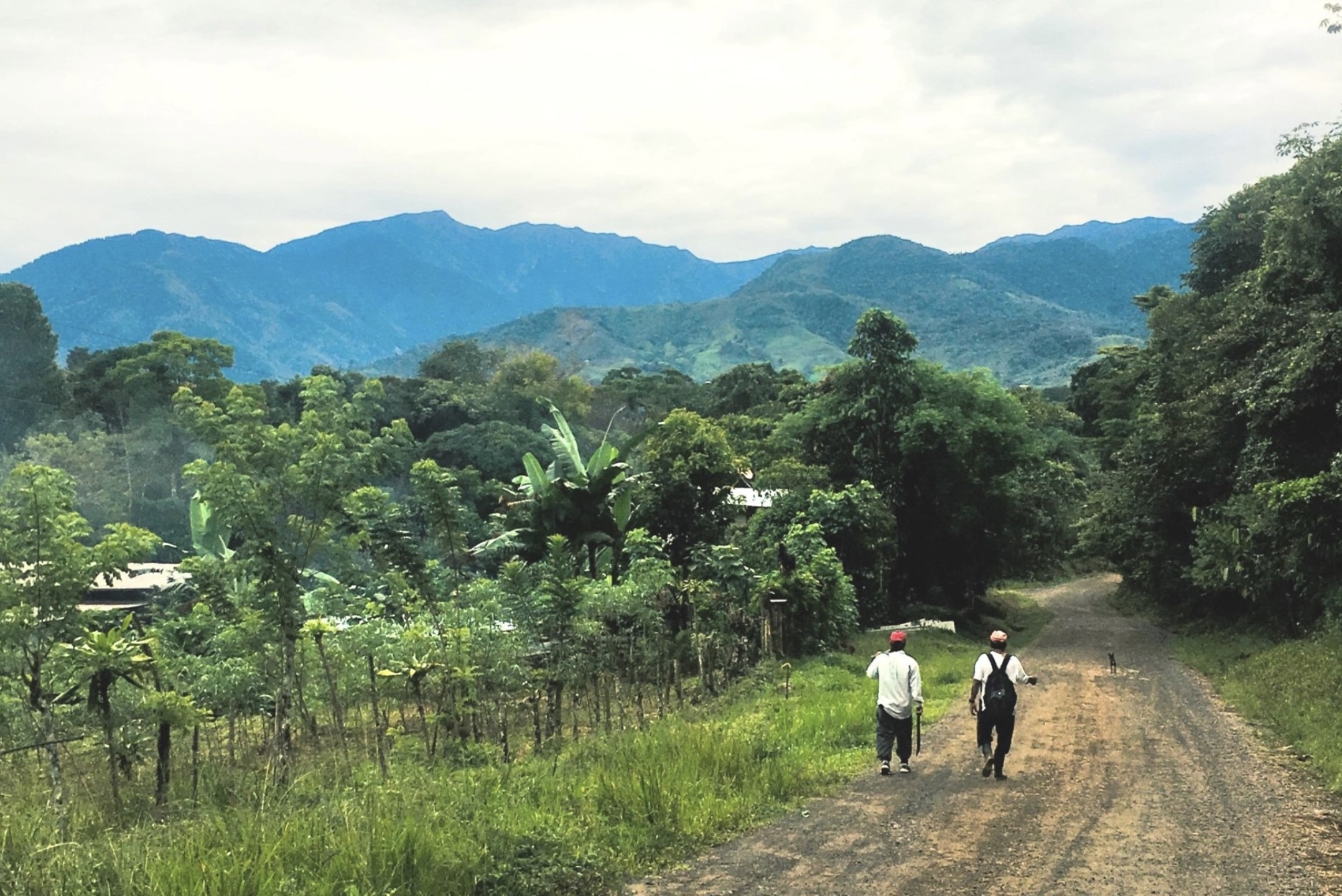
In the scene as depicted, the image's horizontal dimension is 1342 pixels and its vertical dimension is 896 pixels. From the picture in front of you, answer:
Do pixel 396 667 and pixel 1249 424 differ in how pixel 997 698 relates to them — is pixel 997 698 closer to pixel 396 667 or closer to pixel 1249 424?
pixel 396 667

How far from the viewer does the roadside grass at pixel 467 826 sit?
546 centimetres

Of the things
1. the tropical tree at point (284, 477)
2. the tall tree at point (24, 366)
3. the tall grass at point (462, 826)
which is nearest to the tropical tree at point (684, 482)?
the tall grass at point (462, 826)

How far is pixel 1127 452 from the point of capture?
27.2m

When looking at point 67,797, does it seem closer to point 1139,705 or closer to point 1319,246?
point 1139,705

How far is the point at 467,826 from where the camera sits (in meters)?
6.57

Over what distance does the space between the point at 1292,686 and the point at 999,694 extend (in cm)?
809

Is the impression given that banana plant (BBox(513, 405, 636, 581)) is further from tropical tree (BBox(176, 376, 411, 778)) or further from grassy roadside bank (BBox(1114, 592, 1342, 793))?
grassy roadside bank (BBox(1114, 592, 1342, 793))

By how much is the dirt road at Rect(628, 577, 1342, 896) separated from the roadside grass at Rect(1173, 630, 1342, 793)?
411mm

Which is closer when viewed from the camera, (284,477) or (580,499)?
(284,477)

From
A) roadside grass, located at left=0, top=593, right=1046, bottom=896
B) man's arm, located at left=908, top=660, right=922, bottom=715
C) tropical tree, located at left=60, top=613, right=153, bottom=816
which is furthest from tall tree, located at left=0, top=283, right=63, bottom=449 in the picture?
man's arm, located at left=908, top=660, right=922, bottom=715

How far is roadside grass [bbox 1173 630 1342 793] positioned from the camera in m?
10.7

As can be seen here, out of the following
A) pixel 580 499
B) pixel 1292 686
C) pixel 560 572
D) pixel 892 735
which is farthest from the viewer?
Answer: pixel 580 499

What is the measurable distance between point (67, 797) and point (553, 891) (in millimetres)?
4106

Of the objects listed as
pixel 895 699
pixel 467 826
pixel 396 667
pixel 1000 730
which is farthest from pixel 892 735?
pixel 396 667
